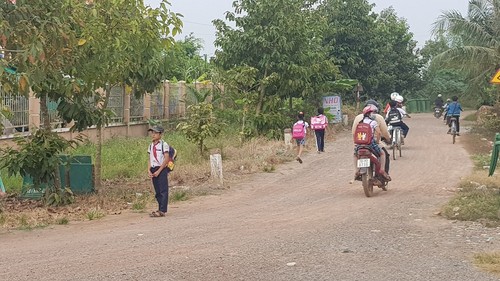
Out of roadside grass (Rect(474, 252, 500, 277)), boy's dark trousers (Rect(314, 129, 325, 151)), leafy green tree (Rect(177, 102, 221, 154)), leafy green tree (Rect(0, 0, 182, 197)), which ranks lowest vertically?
roadside grass (Rect(474, 252, 500, 277))

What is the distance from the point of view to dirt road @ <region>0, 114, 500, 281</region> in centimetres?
667

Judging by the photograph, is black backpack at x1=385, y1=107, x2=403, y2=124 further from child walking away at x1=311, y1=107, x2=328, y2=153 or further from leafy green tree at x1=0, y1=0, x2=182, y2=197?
leafy green tree at x1=0, y1=0, x2=182, y2=197

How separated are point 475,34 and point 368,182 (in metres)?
19.8

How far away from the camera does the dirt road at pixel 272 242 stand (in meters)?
6.67

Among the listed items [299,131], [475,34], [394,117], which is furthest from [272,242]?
[475,34]

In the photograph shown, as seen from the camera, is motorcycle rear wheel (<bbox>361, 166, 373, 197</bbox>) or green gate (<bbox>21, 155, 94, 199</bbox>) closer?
motorcycle rear wheel (<bbox>361, 166, 373, 197</bbox>)

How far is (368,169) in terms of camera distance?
38.9 feet

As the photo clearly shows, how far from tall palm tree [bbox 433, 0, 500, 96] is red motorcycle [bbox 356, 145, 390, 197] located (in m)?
17.7

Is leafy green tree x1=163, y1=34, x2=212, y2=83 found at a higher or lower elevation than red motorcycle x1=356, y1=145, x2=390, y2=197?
higher

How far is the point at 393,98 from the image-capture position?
1925 cm

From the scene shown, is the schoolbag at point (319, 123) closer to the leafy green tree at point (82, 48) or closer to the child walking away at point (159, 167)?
the leafy green tree at point (82, 48)

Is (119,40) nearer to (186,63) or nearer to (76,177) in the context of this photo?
(76,177)

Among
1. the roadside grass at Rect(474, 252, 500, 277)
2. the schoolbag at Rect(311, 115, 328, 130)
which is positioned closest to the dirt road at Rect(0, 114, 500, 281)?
the roadside grass at Rect(474, 252, 500, 277)

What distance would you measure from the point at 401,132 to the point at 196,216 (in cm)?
997
